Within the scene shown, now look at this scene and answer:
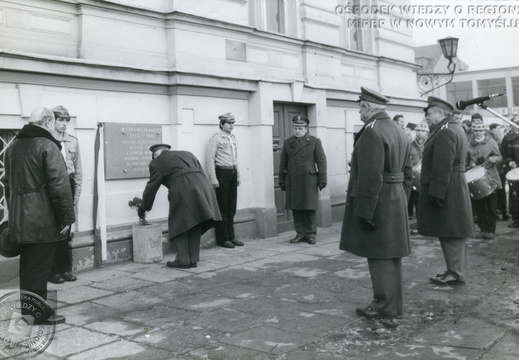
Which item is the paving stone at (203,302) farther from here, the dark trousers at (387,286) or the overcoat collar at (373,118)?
the overcoat collar at (373,118)

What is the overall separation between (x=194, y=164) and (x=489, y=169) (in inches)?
197

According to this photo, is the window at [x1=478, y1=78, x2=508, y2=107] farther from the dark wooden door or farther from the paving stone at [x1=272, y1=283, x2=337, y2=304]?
the paving stone at [x1=272, y1=283, x2=337, y2=304]

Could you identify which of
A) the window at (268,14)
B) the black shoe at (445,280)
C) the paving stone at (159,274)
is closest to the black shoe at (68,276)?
the paving stone at (159,274)

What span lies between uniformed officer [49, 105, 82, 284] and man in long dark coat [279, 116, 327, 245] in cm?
346

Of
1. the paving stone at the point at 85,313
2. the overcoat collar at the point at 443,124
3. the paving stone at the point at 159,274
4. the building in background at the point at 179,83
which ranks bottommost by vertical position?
the paving stone at the point at 85,313

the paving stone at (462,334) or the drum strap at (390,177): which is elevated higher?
the drum strap at (390,177)

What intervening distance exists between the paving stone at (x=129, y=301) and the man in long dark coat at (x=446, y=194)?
3.04 meters

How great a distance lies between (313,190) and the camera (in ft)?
30.1

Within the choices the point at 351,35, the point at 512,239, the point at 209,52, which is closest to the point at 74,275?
the point at 209,52

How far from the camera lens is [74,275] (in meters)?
7.04

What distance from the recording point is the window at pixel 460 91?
5087 cm

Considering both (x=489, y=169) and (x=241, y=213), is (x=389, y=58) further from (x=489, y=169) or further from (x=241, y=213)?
(x=241, y=213)

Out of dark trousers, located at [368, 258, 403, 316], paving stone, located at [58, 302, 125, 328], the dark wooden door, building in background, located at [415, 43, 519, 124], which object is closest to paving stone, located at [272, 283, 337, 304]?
dark trousers, located at [368, 258, 403, 316]

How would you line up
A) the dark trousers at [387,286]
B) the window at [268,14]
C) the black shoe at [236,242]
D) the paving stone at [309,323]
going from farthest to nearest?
the window at [268,14] < the black shoe at [236,242] < the dark trousers at [387,286] < the paving stone at [309,323]
